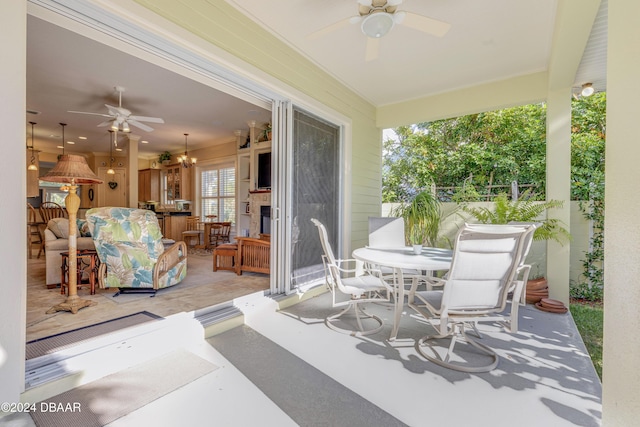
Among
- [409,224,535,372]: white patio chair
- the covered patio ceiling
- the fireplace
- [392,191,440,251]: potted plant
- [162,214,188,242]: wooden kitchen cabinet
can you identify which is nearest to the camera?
[409,224,535,372]: white patio chair

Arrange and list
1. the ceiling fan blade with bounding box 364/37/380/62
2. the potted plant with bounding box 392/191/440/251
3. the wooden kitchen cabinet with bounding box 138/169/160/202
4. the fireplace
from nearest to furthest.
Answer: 1. the ceiling fan blade with bounding box 364/37/380/62
2. the potted plant with bounding box 392/191/440/251
3. the fireplace
4. the wooden kitchen cabinet with bounding box 138/169/160/202

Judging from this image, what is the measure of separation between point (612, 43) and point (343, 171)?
369 centimetres

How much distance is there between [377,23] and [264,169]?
14.0 feet

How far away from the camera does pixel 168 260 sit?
3895mm

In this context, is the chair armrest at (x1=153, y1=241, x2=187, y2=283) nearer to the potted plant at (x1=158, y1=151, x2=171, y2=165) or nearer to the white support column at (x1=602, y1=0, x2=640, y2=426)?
the white support column at (x1=602, y1=0, x2=640, y2=426)

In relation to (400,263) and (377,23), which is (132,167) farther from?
(400,263)

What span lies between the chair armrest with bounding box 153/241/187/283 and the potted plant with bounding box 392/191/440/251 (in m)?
3.56

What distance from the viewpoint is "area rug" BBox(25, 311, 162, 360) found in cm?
205

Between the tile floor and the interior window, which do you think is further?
the interior window

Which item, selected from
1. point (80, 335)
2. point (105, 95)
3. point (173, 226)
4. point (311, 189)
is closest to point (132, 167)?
point (173, 226)

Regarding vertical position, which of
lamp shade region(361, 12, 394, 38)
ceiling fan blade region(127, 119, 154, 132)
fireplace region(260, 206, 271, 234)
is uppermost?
lamp shade region(361, 12, 394, 38)

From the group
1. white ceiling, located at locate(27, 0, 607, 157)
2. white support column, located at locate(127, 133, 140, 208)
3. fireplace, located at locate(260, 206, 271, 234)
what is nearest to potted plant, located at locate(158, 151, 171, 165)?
white support column, located at locate(127, 133, 140, 208)

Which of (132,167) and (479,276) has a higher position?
(132,167)

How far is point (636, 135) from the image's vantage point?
92 centimetres
